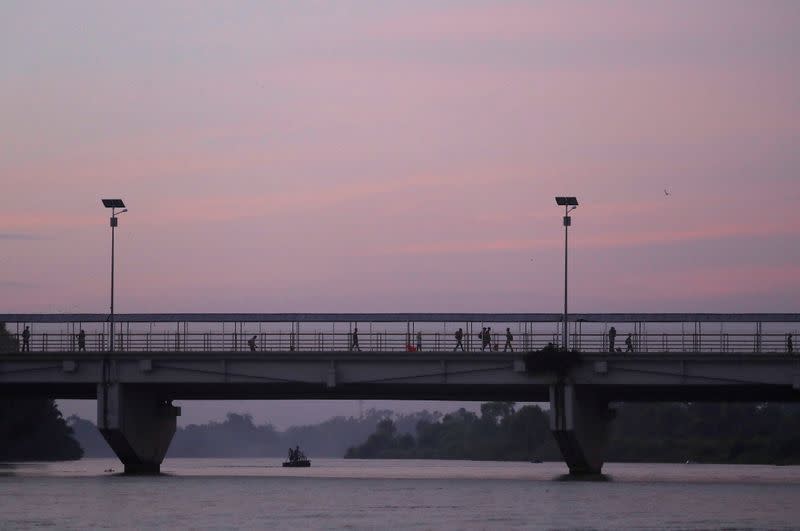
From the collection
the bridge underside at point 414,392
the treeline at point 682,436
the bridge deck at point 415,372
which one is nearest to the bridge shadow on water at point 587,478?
the bridge underside at point 414,392

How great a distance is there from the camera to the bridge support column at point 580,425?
76.3 meters

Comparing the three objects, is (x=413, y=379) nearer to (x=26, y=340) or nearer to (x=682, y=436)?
(x=26, y=340)

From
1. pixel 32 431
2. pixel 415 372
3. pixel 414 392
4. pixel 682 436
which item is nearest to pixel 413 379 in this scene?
pixel 415 372

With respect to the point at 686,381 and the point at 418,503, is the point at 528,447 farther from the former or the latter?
the point at 418,503

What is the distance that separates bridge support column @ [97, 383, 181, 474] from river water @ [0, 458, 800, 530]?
331 centimetres

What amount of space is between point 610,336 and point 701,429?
91.4 m

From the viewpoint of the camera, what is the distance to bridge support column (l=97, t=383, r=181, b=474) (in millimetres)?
79562

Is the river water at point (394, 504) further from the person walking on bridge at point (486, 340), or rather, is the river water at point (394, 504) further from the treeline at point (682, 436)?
the treeline at point (682, 436)

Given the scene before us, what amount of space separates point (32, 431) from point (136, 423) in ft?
207

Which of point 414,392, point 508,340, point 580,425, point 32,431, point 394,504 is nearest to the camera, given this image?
Answer: point 394,504

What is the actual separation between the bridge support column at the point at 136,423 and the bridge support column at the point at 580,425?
23618mm

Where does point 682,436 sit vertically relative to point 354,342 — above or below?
below

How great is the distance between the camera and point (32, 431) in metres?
141

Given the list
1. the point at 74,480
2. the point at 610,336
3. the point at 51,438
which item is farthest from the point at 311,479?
the point at 51,438
